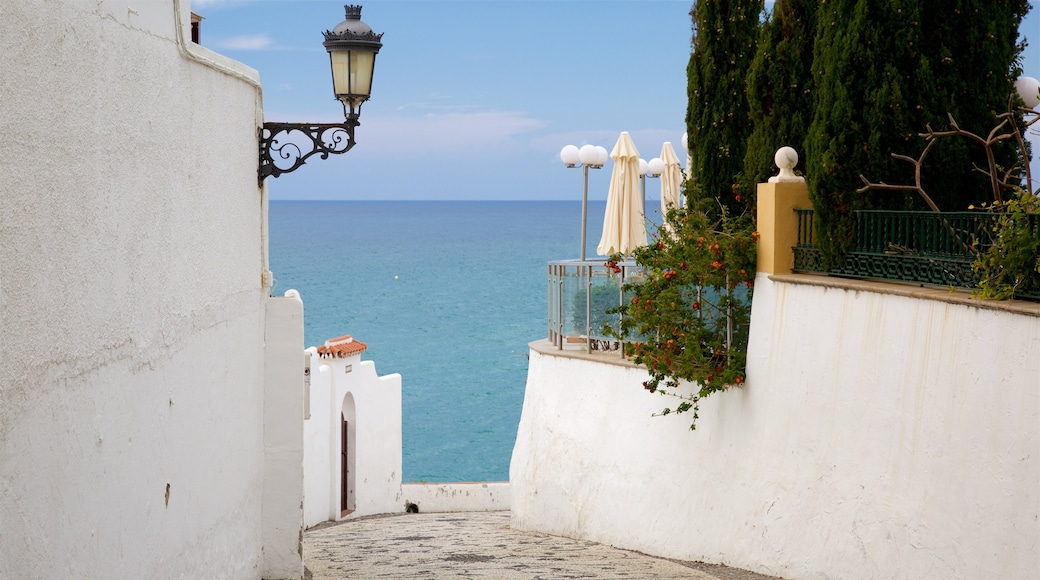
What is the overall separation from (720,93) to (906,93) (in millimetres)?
4199

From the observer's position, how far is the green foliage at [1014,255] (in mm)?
8000

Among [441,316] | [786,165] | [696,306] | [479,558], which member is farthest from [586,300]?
[441,316]

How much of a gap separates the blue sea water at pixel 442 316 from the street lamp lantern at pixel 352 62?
4.45m

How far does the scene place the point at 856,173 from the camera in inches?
416

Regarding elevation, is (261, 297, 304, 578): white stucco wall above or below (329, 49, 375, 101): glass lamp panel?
below

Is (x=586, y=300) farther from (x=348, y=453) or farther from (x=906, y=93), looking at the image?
(x=348, y=453)

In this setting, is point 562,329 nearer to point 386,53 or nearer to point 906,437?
point 906,437

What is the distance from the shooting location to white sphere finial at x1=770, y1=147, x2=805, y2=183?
36.9 feet

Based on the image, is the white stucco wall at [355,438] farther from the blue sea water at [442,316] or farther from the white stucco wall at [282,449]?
the white stucco wall at [282,449]

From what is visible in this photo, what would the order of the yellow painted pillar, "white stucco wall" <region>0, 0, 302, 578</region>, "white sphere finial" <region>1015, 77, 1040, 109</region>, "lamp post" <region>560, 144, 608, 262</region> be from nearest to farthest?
"white stucco wall" <region>0, 0, 302, 578</region> → "white sphere finial" <region>1015, 77, 1040, 109</region> → the yellow painted pillar → "lamp post" <region>560, 144, 608, 262</region>

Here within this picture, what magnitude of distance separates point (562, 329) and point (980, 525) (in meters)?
8.00

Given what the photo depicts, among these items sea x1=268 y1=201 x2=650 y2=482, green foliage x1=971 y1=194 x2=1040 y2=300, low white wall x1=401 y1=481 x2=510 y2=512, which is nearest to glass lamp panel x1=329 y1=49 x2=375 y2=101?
green foliage x1=971 y1=194 x2=1040 y2=300

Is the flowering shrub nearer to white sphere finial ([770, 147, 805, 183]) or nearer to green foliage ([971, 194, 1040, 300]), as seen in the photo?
white sphere finial ([770, 147, 805, 183])

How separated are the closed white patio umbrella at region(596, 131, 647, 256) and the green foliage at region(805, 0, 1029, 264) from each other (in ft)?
23.3
